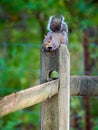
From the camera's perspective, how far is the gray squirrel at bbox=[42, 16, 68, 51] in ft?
6.32

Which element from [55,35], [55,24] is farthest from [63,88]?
[55,24]

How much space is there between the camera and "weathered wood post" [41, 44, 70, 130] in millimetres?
1909

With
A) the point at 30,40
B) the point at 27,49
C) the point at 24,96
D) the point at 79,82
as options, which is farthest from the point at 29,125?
the point at 24,96

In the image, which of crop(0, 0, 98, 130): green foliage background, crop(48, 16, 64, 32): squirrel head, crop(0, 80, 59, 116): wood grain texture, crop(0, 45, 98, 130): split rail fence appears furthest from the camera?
crop(0, 0, 98, 130): green foliage background

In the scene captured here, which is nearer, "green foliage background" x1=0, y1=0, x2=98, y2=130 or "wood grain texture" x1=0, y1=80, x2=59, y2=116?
"wood grain texture" x1=0, y1=80, x2=59, y2=116

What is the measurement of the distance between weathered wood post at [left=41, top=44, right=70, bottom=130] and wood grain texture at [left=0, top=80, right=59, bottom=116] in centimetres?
4

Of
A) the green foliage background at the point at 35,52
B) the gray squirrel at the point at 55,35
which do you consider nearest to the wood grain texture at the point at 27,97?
the gray squirrel at the point at 55,35

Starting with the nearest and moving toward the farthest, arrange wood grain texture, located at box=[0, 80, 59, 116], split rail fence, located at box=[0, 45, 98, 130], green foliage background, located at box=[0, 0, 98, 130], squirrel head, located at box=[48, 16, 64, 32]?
wood grain texture, located at box=[0, 80, 59, 116]
split rail fence, located at box=[0, 45, 98, 130]
squirrel head, located at box=[48, 16, 64, 32]
green foliage background, located at box=[0, 0, 98, 130]

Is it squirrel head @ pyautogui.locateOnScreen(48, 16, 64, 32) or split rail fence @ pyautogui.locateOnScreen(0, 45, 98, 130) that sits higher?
squirrel head @ pyautogui.locateOnScreen(48, 16, 64, 32)

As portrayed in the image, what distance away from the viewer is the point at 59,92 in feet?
6.31

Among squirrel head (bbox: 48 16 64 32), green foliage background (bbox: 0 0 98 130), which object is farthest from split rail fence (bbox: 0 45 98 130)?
green foliage background (bbox: 0 0 98 130)

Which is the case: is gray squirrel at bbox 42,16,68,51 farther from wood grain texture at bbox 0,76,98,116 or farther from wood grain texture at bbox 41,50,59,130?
wood grain texture at bbox 0,76,98,116

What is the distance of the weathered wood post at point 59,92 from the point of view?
6.26ft

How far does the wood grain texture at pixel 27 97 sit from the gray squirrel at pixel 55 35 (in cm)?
16
